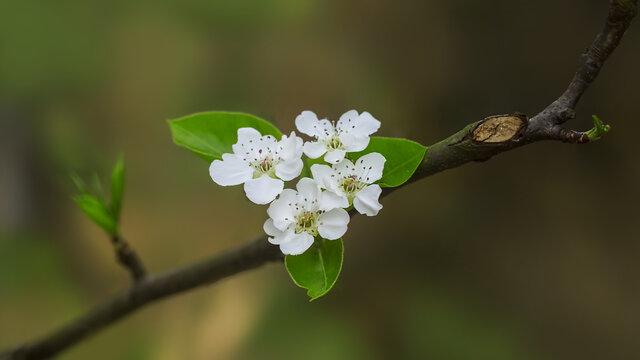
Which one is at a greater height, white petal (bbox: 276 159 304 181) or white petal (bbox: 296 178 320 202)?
white petal (bbox: 276 159 304 181)

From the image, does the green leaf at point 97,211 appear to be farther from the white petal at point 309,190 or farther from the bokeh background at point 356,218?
the bokeh background at point 356,218

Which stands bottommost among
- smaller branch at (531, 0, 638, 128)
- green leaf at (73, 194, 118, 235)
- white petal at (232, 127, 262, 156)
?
green leaf at (73, 194, 118, 235)

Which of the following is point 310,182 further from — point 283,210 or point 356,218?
point 356,218

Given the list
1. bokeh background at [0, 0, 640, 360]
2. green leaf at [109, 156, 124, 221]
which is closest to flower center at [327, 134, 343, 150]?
green leaf at [109, 156, 124, 221]

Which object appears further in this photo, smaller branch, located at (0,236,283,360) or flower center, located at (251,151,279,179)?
smaller branch, located at (0,236,283,360)

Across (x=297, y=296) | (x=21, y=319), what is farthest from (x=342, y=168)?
(x=21, y=319)

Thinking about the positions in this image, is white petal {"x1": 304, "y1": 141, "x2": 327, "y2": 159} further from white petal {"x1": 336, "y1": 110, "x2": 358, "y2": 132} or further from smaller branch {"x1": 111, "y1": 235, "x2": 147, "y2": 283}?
smaller branch {"x1": 111, "y1": 235, "x2": 147, "y2": 283}

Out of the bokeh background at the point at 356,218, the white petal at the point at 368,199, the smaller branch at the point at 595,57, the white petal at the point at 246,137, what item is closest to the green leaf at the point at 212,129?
the white petal at the point at 246,137
